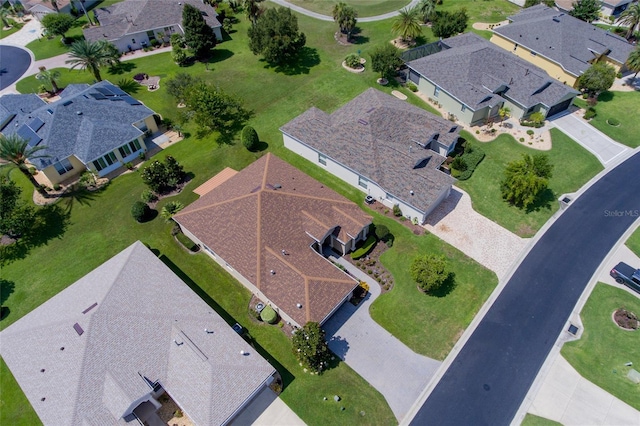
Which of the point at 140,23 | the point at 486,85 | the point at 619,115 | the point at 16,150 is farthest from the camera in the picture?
the point at 140,23

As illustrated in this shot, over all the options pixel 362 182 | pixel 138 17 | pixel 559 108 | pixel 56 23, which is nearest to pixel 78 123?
pixel 138 17

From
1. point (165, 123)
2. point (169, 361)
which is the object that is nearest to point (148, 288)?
point (169, 361)

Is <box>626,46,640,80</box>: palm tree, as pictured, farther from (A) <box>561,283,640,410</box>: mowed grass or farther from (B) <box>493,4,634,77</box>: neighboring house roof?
(A) <box>561,283,640,410</box>: mowed grass

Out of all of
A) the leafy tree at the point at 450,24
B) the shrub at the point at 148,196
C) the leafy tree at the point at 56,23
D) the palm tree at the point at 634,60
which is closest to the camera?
the shrub at the point at 148,196

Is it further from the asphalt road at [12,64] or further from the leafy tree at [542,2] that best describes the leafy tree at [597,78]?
the asphalt road at [12,64]

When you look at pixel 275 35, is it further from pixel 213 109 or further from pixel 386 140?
pixel 386 140

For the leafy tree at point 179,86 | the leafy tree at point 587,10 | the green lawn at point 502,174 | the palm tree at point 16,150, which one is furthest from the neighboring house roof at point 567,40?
the palm tree at point 16,150
